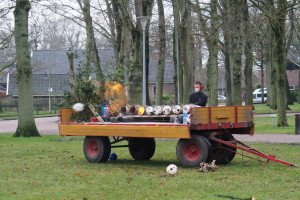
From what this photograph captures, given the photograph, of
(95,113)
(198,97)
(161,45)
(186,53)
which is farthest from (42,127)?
(198,97)

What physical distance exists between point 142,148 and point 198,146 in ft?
9.16

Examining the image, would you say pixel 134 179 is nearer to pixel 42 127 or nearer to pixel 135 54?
pixel 135 54

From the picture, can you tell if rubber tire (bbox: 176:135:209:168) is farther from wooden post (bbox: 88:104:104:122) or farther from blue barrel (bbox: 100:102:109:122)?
blue barrel (bbox: 100:102:109:122)

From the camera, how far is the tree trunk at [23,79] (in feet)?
71.7

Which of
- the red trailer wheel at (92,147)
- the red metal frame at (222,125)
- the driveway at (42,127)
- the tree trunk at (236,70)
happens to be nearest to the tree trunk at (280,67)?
the tree trunk at (236,70)

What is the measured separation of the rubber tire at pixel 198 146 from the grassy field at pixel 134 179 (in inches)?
11.9

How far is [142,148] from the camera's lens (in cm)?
1398

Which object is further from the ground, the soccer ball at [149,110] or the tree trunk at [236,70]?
the tree trunk at [236,70]

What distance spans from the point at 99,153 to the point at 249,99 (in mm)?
25861

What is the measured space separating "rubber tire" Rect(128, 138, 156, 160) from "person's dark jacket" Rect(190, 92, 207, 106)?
1806 millimetres

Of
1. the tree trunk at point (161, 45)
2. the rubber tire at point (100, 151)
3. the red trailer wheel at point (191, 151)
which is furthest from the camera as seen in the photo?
the tree trunk at point (161, 45)

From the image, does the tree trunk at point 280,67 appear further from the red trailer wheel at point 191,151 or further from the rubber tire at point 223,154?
the red trailer wheel at point 191,151

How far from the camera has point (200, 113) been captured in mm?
11375

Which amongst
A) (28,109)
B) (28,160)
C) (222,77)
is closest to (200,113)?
(28,160)
